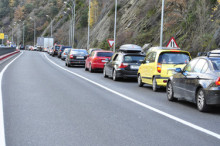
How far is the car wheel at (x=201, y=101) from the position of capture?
978 centimetres

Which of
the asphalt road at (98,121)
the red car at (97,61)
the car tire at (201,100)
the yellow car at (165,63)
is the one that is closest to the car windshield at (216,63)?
the car tire at (201,100)

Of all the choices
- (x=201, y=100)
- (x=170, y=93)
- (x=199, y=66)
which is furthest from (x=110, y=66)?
(x=201, y=100)

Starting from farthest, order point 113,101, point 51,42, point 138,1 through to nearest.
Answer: point 51,42 → point 138,1 → point 113,101

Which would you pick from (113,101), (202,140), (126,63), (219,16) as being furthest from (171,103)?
(219,16)

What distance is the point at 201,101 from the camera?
392 inches

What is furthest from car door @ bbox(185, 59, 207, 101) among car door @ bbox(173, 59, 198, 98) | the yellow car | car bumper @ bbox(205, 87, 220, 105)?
the yellow car

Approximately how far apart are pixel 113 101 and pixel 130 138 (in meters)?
4.92

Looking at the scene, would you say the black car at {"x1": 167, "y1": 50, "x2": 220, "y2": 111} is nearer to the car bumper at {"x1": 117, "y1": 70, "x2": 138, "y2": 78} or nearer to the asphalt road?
the asphalt road

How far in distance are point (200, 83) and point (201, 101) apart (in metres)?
0.45

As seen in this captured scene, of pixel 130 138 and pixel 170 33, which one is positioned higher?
pixel 170 33

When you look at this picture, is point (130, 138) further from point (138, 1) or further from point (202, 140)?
point (138, 1)

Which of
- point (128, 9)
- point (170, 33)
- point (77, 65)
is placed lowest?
point (77, 65)

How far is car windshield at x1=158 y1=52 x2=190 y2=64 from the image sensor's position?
14766 mm

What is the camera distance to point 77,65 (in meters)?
33.8
